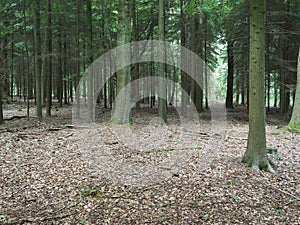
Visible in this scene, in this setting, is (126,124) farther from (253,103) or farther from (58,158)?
(253,103)

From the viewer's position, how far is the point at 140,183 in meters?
5.32

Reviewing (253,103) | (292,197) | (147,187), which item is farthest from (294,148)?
(147,187)

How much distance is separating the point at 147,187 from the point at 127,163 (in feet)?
5.03

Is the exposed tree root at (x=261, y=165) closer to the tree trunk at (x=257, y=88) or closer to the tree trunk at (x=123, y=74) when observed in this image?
the tree trunk at (x=257, y=88)

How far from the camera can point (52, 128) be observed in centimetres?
1067

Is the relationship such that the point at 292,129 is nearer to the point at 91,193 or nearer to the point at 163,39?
the point at 163,39

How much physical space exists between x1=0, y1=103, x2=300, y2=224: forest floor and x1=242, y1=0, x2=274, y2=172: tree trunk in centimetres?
36

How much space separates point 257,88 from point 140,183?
330cm

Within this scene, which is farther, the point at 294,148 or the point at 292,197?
the point at 294,148

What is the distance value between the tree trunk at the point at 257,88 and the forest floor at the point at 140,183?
36cm

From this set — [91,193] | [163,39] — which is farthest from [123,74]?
[91,193]

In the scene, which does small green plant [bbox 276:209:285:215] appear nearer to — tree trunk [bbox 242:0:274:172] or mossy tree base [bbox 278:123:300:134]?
tree trunk [bbox 242:0:274:172]

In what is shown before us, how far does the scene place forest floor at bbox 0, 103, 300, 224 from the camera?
414 centimetres

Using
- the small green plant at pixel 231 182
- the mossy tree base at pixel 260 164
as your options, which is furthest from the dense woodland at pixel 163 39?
the small green plant at pixel 231 182
